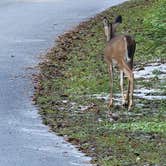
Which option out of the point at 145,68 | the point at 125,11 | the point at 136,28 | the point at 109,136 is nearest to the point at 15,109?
the point at 109,136

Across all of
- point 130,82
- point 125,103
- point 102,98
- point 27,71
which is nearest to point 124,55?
point 130,82

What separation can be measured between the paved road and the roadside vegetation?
0.77 feet

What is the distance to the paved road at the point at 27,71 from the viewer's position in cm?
968

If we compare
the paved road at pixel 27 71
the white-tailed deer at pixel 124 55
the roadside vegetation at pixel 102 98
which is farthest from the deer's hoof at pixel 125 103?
the paved road at pixel 27 71

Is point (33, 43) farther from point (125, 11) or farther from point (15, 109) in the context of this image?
point (15, 109)

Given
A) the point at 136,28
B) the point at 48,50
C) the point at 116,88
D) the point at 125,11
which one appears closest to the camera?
the point at 116,88

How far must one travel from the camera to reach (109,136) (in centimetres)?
1038

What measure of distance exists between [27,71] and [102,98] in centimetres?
330

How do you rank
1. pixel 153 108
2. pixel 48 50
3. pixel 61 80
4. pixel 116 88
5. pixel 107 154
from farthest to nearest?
pixel 48 50 < pixel 61 80 < pixel 116 88 < pixel 153 108 < pixel 107 154

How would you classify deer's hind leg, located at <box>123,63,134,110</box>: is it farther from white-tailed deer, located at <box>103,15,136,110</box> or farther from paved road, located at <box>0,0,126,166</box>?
paved road, located at <box>0,0,126,166</box>

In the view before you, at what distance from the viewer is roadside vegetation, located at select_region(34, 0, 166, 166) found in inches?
387

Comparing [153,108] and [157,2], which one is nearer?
[153,108]

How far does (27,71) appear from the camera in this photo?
16031 millimetres

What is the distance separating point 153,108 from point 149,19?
376 inches
